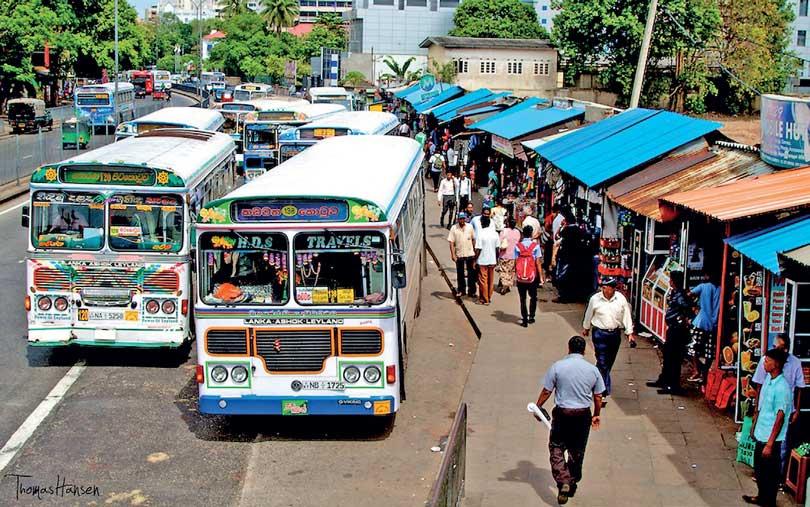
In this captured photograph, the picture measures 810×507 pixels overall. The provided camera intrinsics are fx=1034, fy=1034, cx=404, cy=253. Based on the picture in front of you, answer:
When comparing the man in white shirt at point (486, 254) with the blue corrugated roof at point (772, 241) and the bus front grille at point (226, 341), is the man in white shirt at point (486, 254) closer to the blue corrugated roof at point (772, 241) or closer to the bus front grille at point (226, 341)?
the blue corrugated roof at point (772, 241)

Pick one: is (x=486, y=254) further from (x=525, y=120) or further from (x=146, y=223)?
(x=525, y=120)

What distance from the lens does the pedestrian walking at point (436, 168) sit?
34438 mm

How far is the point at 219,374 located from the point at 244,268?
1161 mm

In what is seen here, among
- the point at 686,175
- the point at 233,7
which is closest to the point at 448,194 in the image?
the point at 686,175

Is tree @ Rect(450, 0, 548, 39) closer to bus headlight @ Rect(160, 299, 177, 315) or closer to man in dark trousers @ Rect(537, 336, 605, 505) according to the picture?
bus headlight @ Rect(160, 299, 177, 315)

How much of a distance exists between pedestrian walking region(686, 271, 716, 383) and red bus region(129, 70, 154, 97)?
282 ft

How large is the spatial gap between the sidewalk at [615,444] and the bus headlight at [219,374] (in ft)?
8.91

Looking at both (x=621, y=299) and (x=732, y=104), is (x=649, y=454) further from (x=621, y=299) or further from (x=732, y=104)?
(x=732, y=104)

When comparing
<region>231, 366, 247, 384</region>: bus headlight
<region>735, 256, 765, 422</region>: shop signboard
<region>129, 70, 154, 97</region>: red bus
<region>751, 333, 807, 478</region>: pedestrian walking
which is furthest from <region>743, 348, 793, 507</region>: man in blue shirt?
<region>129, 70, 154, 97</region>: red bus

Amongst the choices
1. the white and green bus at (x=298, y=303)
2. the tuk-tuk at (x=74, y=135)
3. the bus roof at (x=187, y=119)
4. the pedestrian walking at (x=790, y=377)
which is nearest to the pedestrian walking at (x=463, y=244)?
the white and green bus at (x=298, y=303)

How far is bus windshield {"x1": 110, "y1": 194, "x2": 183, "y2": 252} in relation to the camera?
44.2ft

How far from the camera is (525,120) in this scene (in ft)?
84.9

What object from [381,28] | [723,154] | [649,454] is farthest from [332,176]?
[381,28]

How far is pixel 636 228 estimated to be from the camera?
1609 centimetres
